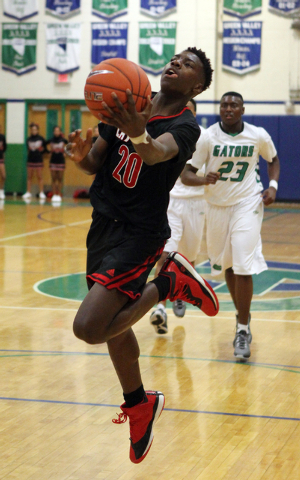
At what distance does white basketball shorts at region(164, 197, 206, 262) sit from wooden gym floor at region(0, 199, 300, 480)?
661mm

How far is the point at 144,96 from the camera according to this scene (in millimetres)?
2824

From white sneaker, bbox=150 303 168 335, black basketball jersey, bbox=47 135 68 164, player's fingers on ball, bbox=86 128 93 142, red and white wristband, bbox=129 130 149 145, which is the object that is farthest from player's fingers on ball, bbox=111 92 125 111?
black basketball jersey, bbox=47 135 68 164

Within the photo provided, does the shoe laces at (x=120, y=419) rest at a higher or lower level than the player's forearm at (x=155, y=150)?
lower

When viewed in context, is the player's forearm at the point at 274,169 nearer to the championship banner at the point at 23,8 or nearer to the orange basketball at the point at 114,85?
the orange basketball at the point at 114,85

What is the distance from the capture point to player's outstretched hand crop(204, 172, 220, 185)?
4.98m

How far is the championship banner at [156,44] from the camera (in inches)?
738

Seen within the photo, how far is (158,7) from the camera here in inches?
742

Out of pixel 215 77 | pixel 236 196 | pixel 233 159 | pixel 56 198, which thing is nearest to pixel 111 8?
pixel 215 77

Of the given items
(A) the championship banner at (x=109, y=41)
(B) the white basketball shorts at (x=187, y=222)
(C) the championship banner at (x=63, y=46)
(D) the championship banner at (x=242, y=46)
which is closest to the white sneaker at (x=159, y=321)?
(B) the white basketball shorts at (x=187, y=222)

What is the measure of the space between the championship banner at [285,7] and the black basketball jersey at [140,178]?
16.0m

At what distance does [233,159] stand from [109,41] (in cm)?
1475

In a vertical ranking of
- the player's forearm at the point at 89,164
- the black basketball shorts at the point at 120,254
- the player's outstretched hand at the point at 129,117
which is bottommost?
the black basketball shorts at the point at 120,254

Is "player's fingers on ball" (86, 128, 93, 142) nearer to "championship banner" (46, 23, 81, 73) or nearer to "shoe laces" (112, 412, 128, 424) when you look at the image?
"shoe laces" (112, 412, 128, 424)

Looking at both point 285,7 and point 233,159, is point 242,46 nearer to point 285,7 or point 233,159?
point 285,7
